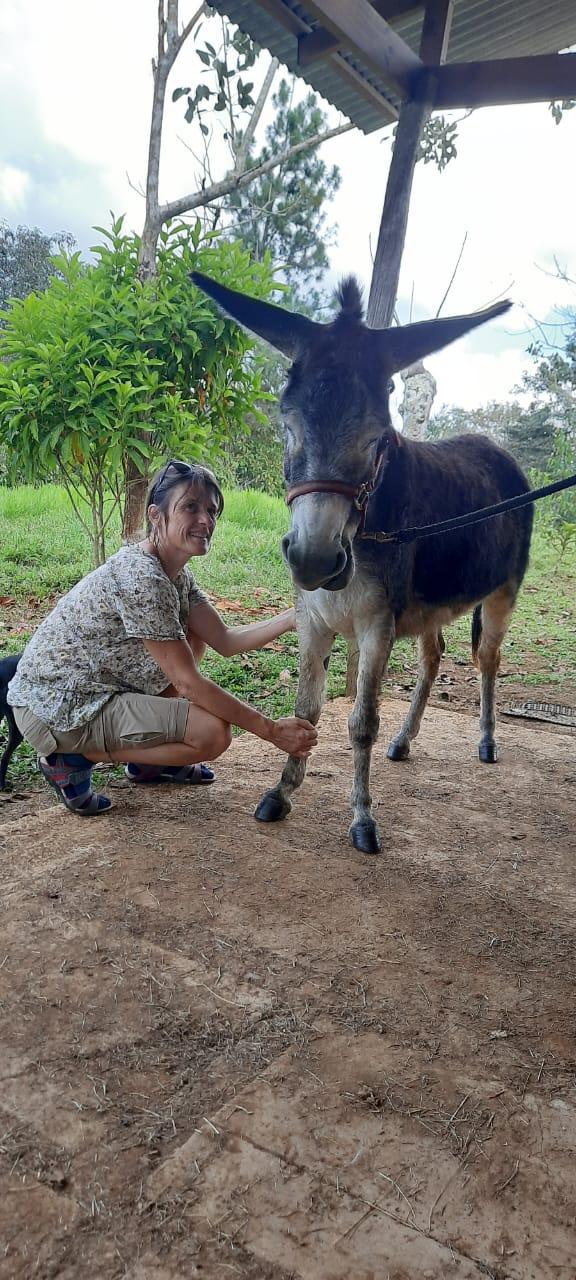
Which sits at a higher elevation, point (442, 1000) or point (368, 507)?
point (368, 507)

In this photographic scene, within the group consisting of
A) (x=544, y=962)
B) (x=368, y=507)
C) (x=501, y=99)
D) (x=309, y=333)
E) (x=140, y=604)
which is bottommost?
(x=544, y=962)

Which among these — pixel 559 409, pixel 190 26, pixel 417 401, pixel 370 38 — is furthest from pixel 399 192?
pixel 559 409

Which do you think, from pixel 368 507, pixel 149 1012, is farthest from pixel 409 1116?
pixel 368 507

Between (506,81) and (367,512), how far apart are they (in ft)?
9.93

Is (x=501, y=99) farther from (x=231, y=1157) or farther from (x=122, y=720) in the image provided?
(x=231, y=1157)

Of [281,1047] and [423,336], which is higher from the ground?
[423,336]

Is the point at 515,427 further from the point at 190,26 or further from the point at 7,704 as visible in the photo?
the point at 7,704

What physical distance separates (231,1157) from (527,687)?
4.71 meters

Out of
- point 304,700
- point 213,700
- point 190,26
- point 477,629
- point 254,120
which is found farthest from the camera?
point 254,120

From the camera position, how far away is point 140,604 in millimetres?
2725

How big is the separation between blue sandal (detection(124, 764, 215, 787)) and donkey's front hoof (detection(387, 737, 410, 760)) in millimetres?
1081

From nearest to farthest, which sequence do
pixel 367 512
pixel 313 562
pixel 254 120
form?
1. pixel 313 562
2. pixel 367 512
3. pixel 254 120

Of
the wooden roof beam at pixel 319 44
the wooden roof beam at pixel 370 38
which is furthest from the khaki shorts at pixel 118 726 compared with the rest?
the wooden roof beam at pixel 319 44

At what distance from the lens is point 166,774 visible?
11.3ft
